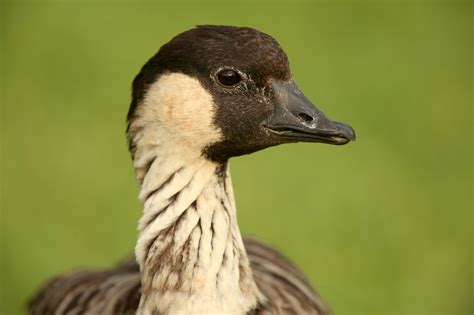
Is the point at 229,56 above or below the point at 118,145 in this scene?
above

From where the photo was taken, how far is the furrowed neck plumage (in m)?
3.07

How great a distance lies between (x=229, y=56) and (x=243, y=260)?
779 millimetres

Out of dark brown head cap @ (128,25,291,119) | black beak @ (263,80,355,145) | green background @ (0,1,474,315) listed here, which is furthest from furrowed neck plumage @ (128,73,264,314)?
green background @ (0,1,474,315)

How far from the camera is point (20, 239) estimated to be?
6.20m

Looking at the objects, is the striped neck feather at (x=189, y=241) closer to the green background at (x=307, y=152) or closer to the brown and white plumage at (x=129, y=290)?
the brown and white plumage at (x=129, y=290)

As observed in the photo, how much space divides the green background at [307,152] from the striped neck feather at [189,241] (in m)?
2.64

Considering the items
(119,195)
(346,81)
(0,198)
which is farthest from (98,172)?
(346,81)

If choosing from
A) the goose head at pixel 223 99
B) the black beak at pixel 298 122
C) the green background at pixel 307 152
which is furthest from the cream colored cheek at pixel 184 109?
the green background at pixel 307 152

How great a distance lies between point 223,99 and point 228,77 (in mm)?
93

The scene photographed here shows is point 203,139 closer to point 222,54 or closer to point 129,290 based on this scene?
point 222,54

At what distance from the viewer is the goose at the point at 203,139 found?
119 inches

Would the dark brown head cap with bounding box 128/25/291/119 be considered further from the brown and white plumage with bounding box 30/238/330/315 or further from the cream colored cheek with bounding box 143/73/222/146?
the brown and white plumage with bounding box 30/238/330/315

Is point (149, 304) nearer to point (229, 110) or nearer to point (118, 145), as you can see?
point (229, 110)

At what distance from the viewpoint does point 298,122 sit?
3.05 metres
